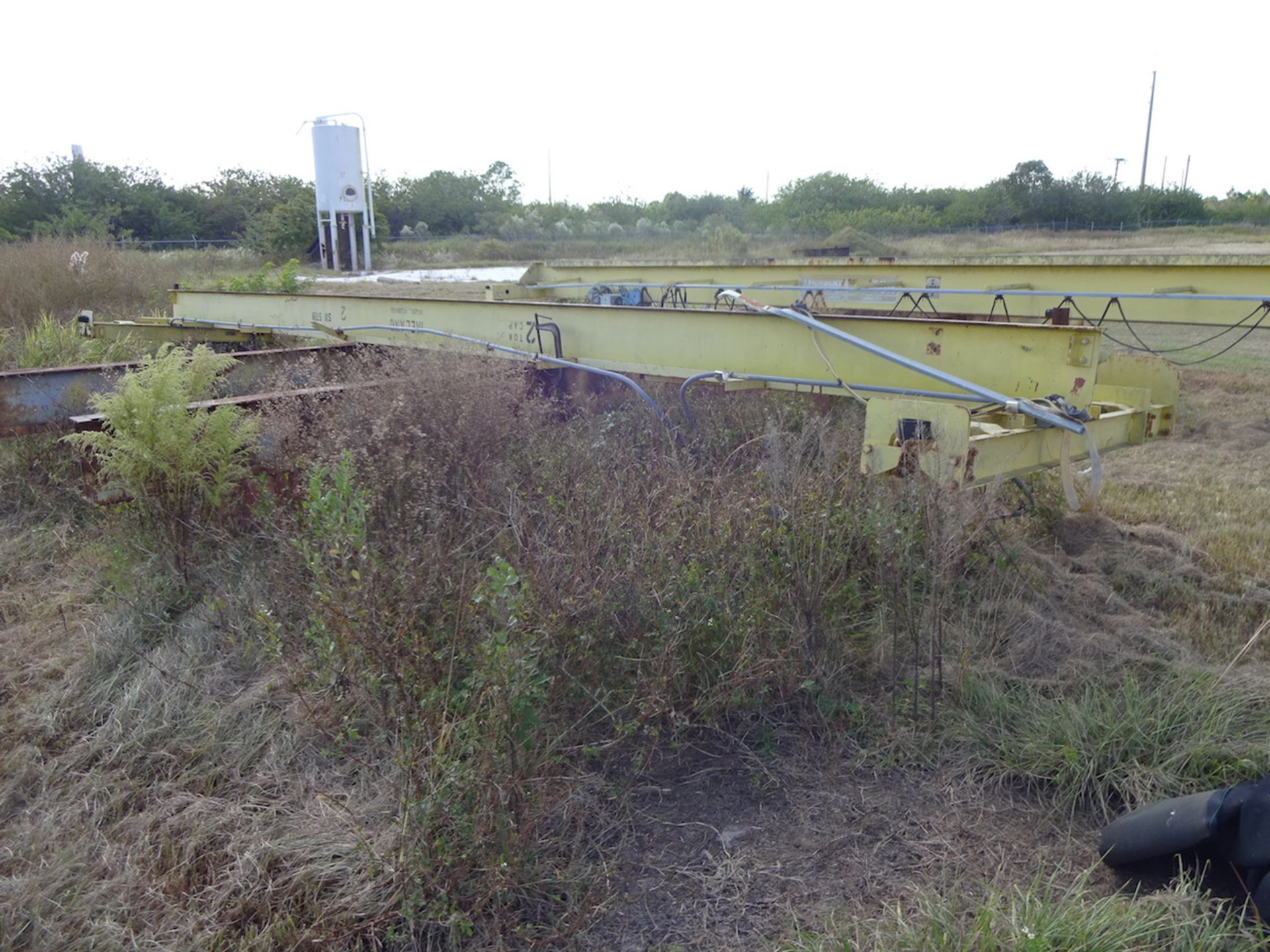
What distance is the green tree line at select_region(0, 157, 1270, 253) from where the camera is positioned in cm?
3016

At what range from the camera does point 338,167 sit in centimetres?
2481

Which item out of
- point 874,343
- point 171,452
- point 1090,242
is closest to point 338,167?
point 1090,242

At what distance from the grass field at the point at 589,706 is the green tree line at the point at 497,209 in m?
25.3

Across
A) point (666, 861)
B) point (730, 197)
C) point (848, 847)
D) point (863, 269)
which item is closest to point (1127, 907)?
point (848, 847)

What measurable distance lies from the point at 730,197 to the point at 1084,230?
74.2 feet

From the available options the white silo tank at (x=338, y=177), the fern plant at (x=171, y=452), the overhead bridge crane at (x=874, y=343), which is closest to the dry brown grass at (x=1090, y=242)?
the overhead bridge crane at (x=874, y=343)

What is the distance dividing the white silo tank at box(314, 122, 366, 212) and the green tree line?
14.6 feet

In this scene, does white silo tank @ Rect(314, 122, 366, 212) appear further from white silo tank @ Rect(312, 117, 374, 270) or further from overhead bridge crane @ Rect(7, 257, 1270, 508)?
overhead bridge crane @ Rect(7, 257, 1270, 508)

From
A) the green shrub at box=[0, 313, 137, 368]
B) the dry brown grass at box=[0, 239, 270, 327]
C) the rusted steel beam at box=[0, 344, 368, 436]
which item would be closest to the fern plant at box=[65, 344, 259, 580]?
the rusted steel beam at box=[0, 344, 368, 436]

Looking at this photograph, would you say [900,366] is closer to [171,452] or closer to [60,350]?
[171,452]

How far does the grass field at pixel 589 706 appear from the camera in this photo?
226 cm

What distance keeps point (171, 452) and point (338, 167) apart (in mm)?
23184

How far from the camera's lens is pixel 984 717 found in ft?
9.99

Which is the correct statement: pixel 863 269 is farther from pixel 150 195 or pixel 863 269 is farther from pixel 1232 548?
pixel 150 195
